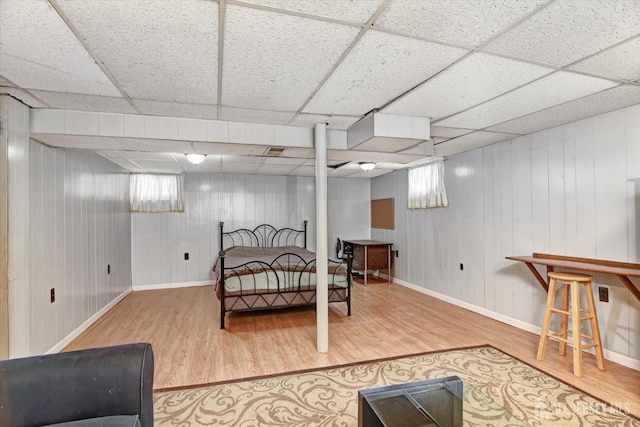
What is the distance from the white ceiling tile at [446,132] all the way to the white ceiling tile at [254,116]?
1.53 metres

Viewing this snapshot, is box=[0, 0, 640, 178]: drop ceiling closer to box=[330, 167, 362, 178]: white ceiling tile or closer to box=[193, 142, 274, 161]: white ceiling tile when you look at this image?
box=[193, 142, 274, 161]: white ceiling tile

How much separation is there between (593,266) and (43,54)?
164 inches

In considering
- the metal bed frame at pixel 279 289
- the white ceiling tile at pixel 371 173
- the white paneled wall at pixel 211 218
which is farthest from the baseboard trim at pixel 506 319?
the white paneled wall at pixel 211 218

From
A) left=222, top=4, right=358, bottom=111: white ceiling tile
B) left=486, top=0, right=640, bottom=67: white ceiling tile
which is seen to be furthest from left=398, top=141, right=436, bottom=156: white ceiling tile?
left=486, top=0, right=640, bottom=67: white ceiling tile

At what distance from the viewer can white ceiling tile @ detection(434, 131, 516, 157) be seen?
11.6ft

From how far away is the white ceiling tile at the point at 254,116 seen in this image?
2748mm

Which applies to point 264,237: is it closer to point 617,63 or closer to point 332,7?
point 332,7

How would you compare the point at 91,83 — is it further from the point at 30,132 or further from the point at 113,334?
the point at 113,334

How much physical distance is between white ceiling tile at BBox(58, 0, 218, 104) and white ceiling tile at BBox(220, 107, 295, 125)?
452mm

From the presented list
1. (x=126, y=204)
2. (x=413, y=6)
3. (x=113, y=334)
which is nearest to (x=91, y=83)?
(x=413, y=6)

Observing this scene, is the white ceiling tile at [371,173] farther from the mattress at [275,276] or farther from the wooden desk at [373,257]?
the mattress at [275,276]

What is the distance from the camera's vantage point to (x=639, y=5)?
1353 mm

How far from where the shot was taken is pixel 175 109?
2682 millimetres

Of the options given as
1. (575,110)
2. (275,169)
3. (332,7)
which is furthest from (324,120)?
(275,169)
